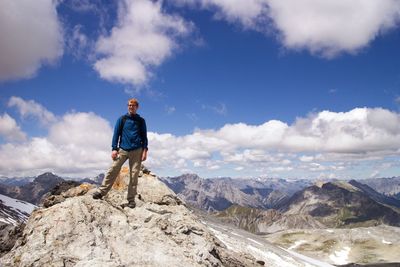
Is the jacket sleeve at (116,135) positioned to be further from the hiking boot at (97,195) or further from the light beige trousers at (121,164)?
the hiking boot at (97,195)

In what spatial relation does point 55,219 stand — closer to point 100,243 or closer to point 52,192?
point 100,243

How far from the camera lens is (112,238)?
18.0 m

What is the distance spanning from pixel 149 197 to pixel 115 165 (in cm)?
505

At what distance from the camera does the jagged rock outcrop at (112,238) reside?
635 inches

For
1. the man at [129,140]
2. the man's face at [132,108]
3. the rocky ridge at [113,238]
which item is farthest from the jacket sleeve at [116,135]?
the rocky ridge at [113,238]

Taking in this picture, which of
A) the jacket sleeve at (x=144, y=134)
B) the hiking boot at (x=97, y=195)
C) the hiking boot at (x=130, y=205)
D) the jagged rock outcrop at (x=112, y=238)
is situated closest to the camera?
the jagged rock outcrop at (x=112, y=238)

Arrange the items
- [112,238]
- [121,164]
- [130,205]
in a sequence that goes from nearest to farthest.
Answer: [112,238], [121,164], [130,205]

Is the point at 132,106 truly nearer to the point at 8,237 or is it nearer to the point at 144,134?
the point at 144,134

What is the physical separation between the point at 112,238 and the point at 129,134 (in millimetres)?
5429

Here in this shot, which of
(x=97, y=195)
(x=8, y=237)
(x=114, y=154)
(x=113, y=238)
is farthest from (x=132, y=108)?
(x=8, y=237)

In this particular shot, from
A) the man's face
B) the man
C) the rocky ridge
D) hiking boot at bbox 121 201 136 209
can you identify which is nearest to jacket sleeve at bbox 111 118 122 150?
the man

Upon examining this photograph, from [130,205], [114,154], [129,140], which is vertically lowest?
[130,205]

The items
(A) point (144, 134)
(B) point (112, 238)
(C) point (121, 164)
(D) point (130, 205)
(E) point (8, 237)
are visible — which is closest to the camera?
(B) point (112, 238)

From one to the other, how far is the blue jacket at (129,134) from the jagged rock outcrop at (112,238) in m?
3.28
